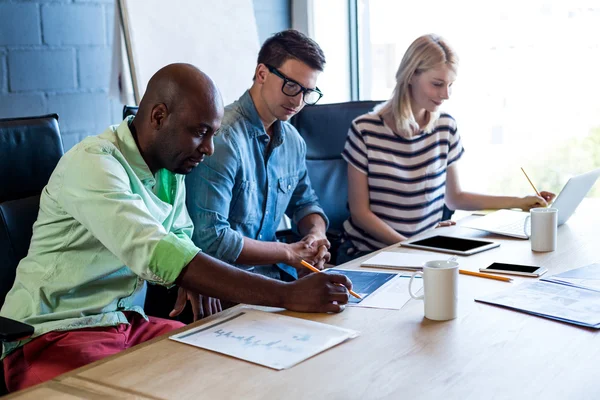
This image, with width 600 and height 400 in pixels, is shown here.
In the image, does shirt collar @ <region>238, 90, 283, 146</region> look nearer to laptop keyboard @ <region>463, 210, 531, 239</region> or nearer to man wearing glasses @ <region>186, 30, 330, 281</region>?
man wearing glasses @ <region>186, 30, 330, 281</region>

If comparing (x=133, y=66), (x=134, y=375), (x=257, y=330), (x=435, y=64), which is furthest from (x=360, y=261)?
(x=133, y=66)

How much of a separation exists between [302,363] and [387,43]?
2633 mm

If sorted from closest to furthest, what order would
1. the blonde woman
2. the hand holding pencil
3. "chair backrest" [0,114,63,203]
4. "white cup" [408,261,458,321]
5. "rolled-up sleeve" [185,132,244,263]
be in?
"white cup" [408,261,458,321] < "chair backrest" [0,114,63,203] < "rolled-up sleeve" [185,132,244,263] < the hand holding pencil < the blonde woman

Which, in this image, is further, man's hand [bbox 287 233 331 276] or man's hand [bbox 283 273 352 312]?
man's hand [bbox 287 233 331 276]

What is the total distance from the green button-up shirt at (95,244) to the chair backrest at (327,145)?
1109mm

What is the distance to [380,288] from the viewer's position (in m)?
1.48

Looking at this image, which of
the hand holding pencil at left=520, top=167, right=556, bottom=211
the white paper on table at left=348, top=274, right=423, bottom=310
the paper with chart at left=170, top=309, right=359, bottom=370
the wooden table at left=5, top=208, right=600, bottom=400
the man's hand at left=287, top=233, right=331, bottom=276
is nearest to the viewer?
the wooden table at left=5, top=208, right=600, bottom=400

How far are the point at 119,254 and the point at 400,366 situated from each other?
56cm

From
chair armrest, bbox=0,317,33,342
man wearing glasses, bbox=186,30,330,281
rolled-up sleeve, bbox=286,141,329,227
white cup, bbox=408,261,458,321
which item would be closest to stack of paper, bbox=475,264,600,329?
white cup, bbox=408,261,458,321

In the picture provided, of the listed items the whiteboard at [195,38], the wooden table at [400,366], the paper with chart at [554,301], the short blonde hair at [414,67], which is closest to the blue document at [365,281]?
the wooden table at [400,366]

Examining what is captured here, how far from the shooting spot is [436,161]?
249 centimetres

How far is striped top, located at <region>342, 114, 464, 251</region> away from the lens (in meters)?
2.45

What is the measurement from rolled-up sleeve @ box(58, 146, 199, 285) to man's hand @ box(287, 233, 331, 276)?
679mm

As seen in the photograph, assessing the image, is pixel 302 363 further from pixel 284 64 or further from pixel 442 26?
pixel 442 26
